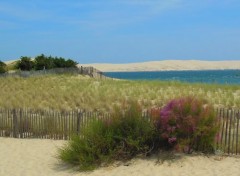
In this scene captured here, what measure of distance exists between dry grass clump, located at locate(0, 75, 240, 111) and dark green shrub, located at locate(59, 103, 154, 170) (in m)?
9.09

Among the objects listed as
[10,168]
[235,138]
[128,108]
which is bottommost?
[10,168]

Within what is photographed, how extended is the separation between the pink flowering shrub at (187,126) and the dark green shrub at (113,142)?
1.66 ft

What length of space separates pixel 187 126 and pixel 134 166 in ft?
5.98

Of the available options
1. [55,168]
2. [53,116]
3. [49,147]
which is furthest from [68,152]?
[53,116]

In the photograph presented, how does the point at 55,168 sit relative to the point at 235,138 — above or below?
below

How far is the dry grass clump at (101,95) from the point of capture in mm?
25016

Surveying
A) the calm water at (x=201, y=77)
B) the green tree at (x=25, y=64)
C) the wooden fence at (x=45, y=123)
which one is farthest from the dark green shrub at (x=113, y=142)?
the green tree at (x=25, y=64)

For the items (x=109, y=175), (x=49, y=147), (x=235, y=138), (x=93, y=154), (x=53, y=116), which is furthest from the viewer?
(x=53, y=116)

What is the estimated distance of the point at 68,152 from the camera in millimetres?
12930

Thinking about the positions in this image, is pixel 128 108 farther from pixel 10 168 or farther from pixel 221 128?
pixel 10 168

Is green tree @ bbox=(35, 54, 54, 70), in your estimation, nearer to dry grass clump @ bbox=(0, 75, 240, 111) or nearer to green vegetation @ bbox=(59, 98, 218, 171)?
dry grass clump @ bbox=(0, 75, 240, 111)

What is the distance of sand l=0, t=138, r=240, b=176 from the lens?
11445 mm

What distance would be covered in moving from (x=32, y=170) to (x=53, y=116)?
450 centimetres

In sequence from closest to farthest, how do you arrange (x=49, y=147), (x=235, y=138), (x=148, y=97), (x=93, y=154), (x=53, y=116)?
(x=93, y=154) → (x=235, y=138) → (x=49, y=147) → (x=53, y=116) → (x=148, y=97)
